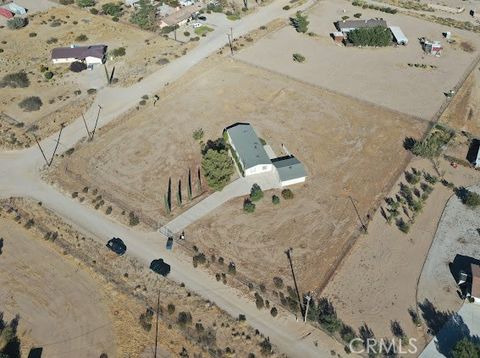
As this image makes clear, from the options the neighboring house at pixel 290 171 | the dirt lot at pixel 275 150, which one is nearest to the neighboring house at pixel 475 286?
the dirt lot at pixel 275 150

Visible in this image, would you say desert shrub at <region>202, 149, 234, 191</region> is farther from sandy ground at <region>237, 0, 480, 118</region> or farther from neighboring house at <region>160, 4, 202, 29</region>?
neighboring house at <region>160, 4, 202, 29</region>

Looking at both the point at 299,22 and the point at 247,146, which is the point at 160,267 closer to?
Result: the point at 247,146

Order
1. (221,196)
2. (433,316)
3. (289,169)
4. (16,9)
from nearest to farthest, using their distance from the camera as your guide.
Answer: (433,316), (221,196), (289,169), (16,9)

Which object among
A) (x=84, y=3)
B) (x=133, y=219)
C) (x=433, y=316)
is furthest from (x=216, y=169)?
(x=84, y=3)

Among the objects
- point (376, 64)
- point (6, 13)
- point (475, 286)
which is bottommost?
point (6, 13)

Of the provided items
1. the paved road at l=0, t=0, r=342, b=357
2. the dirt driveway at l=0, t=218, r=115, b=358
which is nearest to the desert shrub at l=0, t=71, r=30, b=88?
the paved road at l=0, t=0, r=342, b=357

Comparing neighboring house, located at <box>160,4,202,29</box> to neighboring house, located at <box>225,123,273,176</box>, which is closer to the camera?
neighboring house, located at <box>225,123,273,176</box>

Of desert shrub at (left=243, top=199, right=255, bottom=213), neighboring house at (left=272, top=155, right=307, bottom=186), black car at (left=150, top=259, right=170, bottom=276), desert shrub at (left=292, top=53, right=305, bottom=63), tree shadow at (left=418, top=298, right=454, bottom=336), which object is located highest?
desert shrub at (left=292, top=53, right=305, bottom=63)

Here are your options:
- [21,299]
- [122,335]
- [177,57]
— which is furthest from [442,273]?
[177,57]
